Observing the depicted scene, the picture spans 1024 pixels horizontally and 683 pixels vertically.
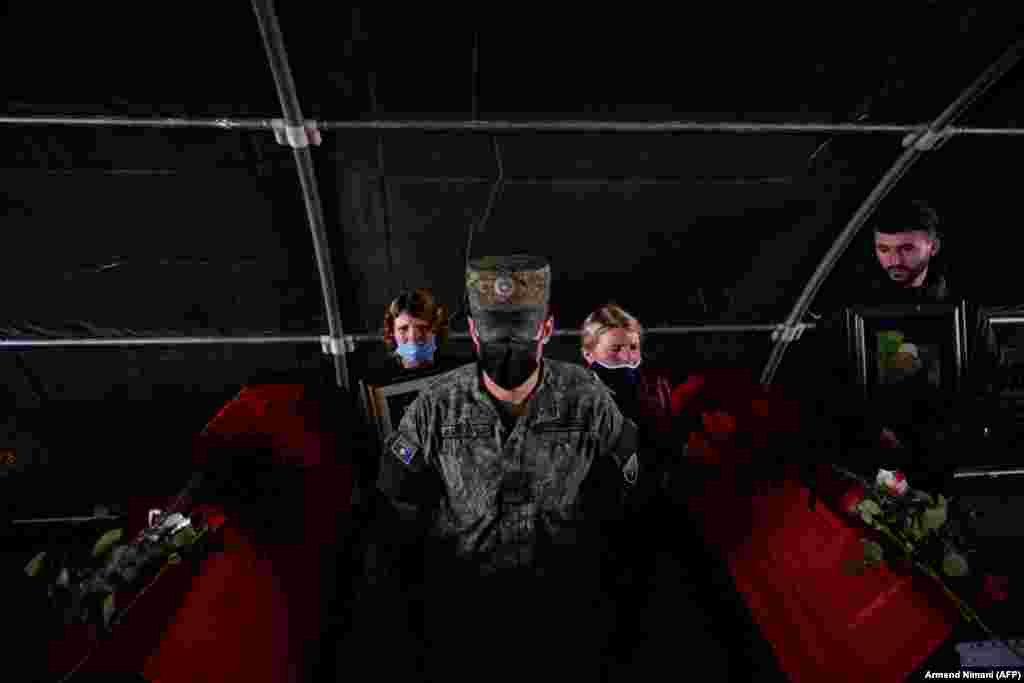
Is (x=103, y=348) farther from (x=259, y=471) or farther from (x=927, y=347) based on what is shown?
(x=927, y=347)

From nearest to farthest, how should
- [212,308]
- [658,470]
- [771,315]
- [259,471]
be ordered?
[658,470]
[259,471]
[212,308]
[771,315]

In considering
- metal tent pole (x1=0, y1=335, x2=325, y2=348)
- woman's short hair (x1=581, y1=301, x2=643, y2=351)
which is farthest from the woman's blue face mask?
metal tent pole (x1=0, y1=335, x2=325, y2=348)

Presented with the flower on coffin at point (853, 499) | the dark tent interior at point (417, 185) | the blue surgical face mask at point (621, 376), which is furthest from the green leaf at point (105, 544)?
the flower on coffin at point (853, 499)

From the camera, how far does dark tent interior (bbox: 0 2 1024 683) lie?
3400mm

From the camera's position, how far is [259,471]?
11.8ft

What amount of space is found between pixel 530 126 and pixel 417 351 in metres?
1.73

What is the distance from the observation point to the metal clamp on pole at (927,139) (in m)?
3.91

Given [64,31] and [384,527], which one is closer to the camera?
[384,527]

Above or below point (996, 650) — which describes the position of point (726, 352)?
above

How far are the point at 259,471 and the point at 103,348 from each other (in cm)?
267

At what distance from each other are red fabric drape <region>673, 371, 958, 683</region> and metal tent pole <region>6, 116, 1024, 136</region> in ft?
6.62

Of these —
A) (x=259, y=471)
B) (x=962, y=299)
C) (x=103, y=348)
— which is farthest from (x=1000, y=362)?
(x=103, y=348)

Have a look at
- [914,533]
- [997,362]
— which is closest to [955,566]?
[914,533]

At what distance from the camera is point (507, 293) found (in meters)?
2.09
